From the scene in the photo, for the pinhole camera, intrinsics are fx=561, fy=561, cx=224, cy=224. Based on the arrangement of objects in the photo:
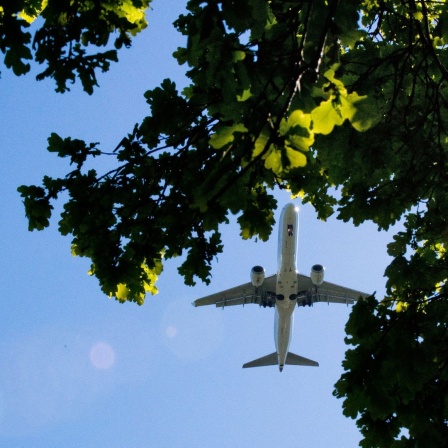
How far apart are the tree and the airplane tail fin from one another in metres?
39.4

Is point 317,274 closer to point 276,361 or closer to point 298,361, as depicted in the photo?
point 276,361

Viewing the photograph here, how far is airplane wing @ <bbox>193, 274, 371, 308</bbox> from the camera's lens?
39.2 m

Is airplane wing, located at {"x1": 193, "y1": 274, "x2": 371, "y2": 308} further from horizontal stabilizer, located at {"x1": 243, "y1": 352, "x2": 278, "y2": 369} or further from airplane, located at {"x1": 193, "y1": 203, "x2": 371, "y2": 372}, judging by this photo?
horizontal stabilizer, located at {"x1": 243, "y1": 352, "x2": 278, "y2": 369}

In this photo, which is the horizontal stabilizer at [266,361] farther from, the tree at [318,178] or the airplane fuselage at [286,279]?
the tree at [318,178]

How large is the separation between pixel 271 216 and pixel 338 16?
4154 mm

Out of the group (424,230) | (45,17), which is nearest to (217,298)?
(424,230)

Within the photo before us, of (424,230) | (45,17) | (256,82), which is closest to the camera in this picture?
(256,82)

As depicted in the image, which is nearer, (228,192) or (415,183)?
(228,192)

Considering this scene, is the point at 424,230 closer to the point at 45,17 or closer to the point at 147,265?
the point at 147,265

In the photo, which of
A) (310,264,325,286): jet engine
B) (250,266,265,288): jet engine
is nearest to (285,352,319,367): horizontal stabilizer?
(310,264,325,286): jet engine

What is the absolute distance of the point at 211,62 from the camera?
3.60 metres

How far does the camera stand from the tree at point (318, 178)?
4012mm

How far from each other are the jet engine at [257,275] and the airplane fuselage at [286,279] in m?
1.09

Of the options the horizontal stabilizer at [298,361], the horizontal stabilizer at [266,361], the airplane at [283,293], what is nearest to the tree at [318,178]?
the airplane at [283,293]
